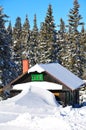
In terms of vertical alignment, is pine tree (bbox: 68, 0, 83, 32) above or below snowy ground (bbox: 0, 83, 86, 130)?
above

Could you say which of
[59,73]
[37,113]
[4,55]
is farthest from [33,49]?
[37,113]

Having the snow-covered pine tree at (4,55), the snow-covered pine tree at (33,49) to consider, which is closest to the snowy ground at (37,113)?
the snow-covered pine tree at (4,55)

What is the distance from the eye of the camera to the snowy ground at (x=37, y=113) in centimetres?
2089

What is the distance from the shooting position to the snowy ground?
2089cm

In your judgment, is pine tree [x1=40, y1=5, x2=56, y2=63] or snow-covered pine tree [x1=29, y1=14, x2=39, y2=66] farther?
snow-covered pine tree [x1=29, y1=14, x2=39, y2=66]

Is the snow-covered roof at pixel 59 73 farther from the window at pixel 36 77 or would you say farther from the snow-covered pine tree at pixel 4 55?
the snow-covered pine tree at pixel 4 55

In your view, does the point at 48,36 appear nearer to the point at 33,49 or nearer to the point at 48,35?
the point at 48,35

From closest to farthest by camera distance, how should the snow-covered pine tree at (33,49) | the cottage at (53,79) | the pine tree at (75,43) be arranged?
1. the cottage at (53,79)
2. the pine tree at (75,43)
3. the snow-covered pine tree at (33,49)

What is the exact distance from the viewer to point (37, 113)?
27609 millimetres

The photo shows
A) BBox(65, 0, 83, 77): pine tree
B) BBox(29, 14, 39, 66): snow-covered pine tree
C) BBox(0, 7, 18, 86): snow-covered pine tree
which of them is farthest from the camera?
BBox(29, 14, 39, 66): snow-covered pine tree

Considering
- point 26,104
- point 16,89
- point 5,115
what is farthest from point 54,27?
point 5,115

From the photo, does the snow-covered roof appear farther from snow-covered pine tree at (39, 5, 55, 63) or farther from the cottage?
snow-covered pine tree at (39, 5, 55, 63)

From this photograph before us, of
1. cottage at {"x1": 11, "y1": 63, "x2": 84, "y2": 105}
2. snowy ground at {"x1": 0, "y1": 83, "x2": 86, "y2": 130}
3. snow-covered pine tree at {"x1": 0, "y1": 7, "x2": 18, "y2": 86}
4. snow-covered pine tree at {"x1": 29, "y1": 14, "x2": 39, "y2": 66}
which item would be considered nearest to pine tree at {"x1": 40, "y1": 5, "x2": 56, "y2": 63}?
snow-covered pine tree at {"x1": 29, "y1": 14, "x2": 39, "y2": 66}

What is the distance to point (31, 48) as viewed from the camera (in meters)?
71.7
